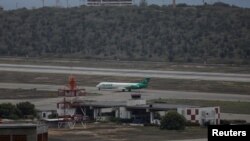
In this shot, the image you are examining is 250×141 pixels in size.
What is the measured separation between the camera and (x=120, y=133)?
4878 centimetres

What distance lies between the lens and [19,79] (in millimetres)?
99750

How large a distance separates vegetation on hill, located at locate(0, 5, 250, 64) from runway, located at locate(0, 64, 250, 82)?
27459 millimetres

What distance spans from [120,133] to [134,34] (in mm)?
109521

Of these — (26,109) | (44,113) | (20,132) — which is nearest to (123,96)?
→ (44,113)

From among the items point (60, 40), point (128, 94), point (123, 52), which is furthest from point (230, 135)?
point (60, 40)

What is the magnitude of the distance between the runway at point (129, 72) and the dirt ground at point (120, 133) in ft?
139

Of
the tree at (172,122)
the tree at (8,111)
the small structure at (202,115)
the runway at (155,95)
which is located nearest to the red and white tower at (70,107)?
the tree at (8,111)

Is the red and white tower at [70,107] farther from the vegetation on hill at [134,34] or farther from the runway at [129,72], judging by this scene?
the vegetation on hill at [134,34]

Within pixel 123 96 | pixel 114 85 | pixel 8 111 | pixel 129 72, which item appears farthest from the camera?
pixel 129 72

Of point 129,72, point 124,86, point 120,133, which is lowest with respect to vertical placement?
point 120,133

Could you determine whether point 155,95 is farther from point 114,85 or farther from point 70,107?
point 70,107

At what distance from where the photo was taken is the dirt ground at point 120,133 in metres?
45.6

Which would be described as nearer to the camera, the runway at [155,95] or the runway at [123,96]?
the runway at [123,96]
